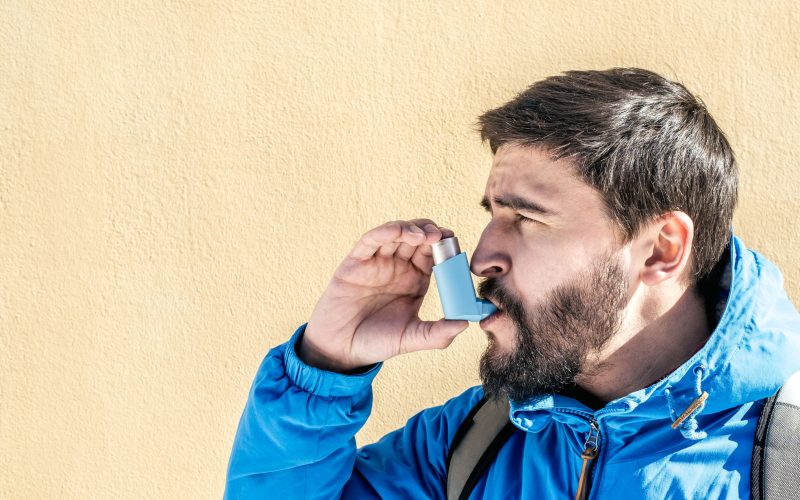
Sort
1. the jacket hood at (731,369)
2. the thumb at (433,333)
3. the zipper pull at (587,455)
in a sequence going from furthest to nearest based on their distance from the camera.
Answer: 1. the thumb at (433,333)
2. the zipper pull at (587,455)
3. the jacket hood at (731,369)

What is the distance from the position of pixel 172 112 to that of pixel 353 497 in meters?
1.13

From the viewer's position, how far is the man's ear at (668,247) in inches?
69.4

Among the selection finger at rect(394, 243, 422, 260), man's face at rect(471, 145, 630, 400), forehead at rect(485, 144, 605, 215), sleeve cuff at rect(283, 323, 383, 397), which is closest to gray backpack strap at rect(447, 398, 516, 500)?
man's face at rect(471, 145, 630, 400)

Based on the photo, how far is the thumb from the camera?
186 centimetres

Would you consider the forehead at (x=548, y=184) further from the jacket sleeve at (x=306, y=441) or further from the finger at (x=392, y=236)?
the jacket sleeve at (x=306, y=441)

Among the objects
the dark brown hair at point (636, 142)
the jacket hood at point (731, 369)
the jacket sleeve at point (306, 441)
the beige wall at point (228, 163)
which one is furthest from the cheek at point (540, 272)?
the beige wall at point (228, 163)

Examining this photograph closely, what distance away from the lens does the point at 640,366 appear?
5.98 feet

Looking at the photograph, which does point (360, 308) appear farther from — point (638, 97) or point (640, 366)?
point (638, 97)

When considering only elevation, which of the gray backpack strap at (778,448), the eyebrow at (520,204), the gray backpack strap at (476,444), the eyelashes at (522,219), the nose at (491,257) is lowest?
the gray backpack strap at (476,444)

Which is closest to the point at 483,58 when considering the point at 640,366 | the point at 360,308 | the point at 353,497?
the point at 360,308

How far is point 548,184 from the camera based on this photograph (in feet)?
5.79

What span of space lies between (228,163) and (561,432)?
114cm

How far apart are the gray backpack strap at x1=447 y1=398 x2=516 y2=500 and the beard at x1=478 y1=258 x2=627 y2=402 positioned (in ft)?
0.59

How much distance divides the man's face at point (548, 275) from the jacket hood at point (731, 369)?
13 cm
